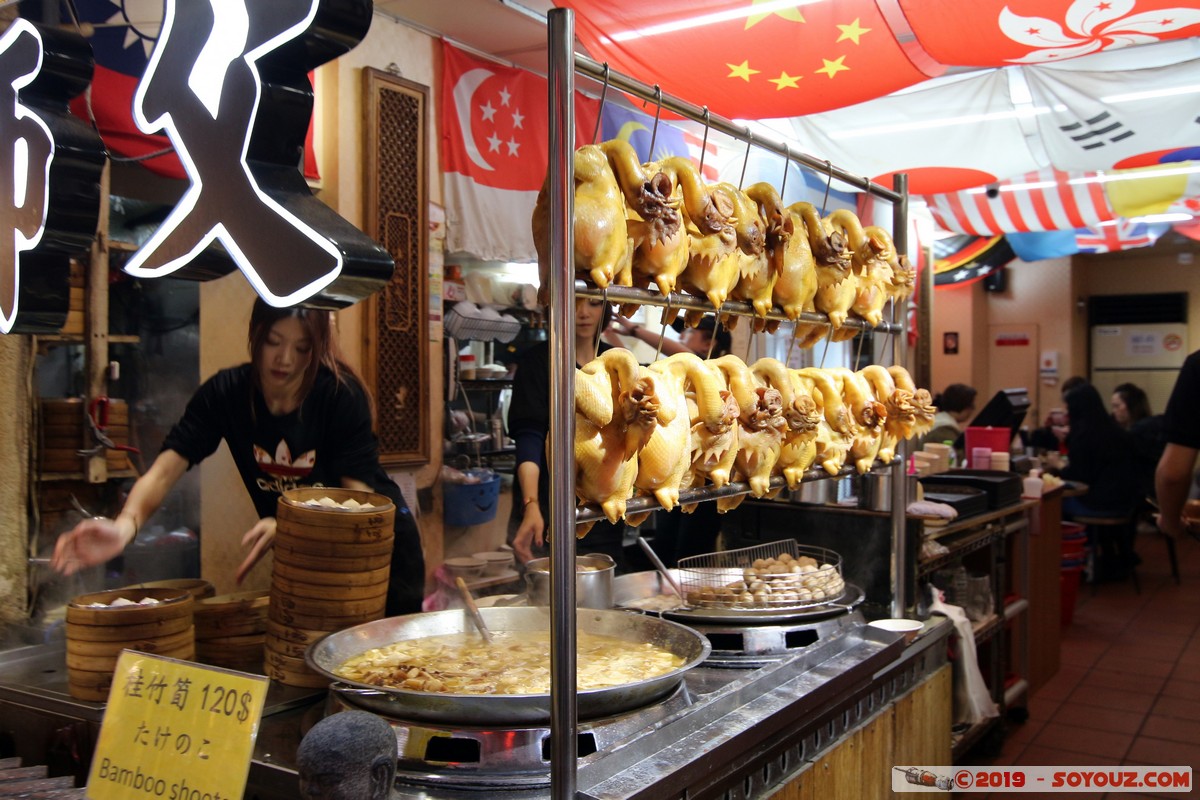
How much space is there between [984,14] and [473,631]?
2179 mm

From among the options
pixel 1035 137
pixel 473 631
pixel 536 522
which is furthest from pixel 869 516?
pixel 1035 137

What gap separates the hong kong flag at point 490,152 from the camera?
172 inches

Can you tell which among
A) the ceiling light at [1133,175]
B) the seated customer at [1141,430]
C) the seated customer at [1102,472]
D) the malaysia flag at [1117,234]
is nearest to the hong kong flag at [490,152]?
the ceiling light at [1133,175]

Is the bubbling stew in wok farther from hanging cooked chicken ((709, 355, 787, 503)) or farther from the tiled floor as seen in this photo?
the tiled floor

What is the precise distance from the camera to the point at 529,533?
3.12m

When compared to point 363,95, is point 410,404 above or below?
below

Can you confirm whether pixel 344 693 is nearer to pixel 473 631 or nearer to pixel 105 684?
pixel 473 631

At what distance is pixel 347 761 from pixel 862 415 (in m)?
1.69

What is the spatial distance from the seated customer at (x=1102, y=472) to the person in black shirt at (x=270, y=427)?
6.65 metres

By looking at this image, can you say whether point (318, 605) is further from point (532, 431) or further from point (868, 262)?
point (868, 262)

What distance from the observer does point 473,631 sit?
2084 millimetres

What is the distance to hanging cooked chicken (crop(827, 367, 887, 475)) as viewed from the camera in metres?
2.52

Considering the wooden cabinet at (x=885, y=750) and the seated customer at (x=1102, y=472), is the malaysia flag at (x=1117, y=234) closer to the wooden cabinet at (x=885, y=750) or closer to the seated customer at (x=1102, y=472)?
the seated customer at (x=1102, y=472)

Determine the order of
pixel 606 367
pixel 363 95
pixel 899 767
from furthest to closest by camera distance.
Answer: pixel 363 95
pixel 899 767
pixel 606 367
